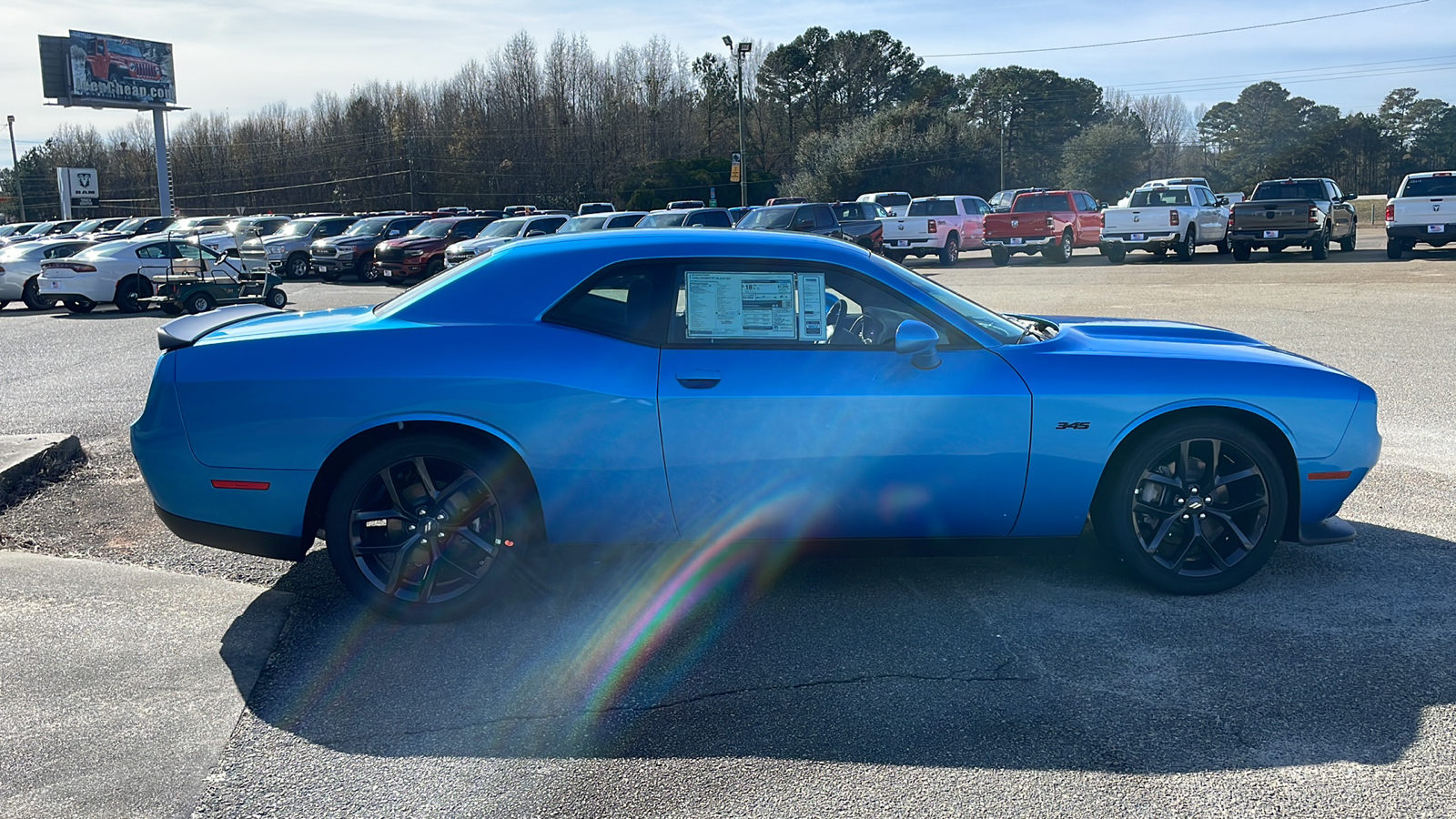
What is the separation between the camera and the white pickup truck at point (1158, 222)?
27.3 m

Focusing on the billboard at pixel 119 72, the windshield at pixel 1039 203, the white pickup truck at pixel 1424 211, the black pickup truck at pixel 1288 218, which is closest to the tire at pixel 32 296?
→ the windshield at pixel 1039 203

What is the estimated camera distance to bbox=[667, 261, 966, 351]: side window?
4570 mm

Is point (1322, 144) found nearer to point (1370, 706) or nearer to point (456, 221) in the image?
point (456, 221)

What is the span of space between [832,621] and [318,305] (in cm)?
1909

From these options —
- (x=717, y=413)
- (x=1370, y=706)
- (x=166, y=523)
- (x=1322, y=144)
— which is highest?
(x=1322, y=144)

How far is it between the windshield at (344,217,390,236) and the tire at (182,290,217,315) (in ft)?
37.1

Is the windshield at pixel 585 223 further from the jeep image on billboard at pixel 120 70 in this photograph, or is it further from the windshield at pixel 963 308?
the jeep image on billboard at pixel 120 70

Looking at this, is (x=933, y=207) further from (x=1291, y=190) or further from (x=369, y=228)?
(x=369, y=228)

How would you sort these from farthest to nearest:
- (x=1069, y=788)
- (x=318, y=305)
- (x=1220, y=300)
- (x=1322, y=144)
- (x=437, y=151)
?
(x=437, y=151) → (x=1322, y=144) → (x=318, y=305) → (x=1220, y=300) → (x=1069, y=788)

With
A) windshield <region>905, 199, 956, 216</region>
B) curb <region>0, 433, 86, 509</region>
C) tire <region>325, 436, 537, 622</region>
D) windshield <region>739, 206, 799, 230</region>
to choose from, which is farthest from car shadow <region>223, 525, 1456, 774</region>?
windshield <region>905, 199, 956, 216</region>

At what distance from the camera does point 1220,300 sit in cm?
1758

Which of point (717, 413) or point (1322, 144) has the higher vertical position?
point (1322, 144)

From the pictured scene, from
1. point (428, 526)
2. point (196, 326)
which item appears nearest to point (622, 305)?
point (428, 526)

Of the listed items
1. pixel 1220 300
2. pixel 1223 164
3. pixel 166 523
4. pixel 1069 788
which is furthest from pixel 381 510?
pixel 1223 164
